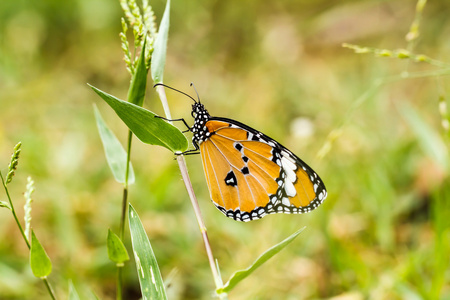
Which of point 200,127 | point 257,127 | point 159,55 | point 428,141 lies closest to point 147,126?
point 159,55

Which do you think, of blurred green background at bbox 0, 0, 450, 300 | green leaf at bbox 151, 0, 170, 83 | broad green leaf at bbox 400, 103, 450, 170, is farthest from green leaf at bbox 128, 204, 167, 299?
broad green leaf at bbox 400, 103, 450, 170

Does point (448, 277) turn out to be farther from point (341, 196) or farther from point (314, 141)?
point (314, 141)

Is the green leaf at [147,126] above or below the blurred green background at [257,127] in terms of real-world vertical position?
below

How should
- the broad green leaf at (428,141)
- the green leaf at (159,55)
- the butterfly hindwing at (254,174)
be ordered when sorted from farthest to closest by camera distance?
1. the broad green leaf at (428,141)
2. the butterfly hindwing at (254,174)
3. the green leaf at (159,55)

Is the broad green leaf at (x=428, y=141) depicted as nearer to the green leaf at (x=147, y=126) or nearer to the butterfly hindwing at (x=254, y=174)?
the butterfly hindwing at (x=254, y=174)

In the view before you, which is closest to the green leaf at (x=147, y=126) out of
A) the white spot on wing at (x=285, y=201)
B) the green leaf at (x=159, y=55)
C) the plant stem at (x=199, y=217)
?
the plant stem at (x=199, y=217)

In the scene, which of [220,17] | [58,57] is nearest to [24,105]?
[58,57]
